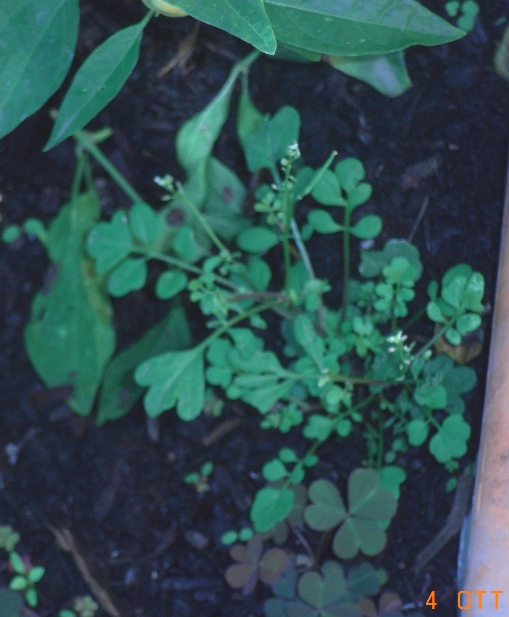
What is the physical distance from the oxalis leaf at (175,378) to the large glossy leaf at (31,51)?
0.54 m

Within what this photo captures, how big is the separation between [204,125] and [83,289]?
1.60 ft

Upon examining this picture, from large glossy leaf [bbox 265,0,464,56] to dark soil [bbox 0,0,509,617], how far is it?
32cm

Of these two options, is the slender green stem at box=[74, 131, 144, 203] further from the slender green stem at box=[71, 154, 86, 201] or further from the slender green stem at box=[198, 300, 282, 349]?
the slender green stem at box=[198, 300, 282, 349]

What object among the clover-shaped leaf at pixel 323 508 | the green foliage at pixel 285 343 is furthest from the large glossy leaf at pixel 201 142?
the clover-shaped leaf at pixel 323 508

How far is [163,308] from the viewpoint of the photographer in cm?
160

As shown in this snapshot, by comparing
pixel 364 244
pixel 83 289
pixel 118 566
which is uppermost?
pixel 83 289

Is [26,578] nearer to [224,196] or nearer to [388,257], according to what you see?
[224,196]

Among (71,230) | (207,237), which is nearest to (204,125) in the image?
(207,237)

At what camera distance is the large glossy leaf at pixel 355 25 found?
3.81 feet

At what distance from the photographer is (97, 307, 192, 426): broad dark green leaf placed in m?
1.53

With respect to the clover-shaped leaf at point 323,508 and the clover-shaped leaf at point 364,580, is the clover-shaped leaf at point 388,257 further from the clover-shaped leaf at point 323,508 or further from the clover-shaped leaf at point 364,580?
the clover-shaped leaf at point 364,580

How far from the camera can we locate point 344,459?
1.48m

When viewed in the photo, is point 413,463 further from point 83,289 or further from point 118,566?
point 83,289

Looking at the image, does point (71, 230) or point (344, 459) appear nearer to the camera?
point (344, 459)
